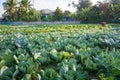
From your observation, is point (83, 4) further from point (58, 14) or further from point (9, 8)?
point (9, 8)

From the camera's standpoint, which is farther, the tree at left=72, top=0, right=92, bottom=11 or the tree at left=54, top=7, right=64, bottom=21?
the tree at left=72, top=0, right=92, bottom=11

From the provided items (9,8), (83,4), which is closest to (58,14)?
(9,8)

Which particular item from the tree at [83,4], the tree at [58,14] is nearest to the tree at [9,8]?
the tree at [58,14]

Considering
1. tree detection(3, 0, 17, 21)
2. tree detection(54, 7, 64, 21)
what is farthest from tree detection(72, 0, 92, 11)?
tree detection(3, 0, 17, 21)

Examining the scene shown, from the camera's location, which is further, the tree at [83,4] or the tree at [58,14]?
the tree at [83,4]

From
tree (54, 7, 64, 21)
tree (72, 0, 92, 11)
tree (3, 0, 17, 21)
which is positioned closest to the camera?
tree (3, 0, 17, 21)

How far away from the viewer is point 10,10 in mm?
51531

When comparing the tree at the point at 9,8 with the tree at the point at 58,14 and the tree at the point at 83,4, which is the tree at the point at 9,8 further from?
the tree at the point at 83,4

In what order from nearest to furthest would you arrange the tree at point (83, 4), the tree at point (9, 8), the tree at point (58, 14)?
the tree at point (9, 8) → the tree at point (58, 14) → the tree at point (83, 4)

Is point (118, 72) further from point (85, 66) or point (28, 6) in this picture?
point (28, 6)

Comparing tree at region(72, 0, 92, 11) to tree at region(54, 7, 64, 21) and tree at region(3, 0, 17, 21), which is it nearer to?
tree at region(54, 7, 64, 21)

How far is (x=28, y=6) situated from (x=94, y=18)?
589 inches

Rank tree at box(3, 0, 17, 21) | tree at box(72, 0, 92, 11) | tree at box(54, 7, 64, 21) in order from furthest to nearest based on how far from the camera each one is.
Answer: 1. tree at box(72, 0, 92, 11)
2. tree at box(54, 7, 64, 21)
3. tree at box(3, 0, 17, 21)

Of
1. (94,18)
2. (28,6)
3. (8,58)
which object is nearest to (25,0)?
(28,6)
